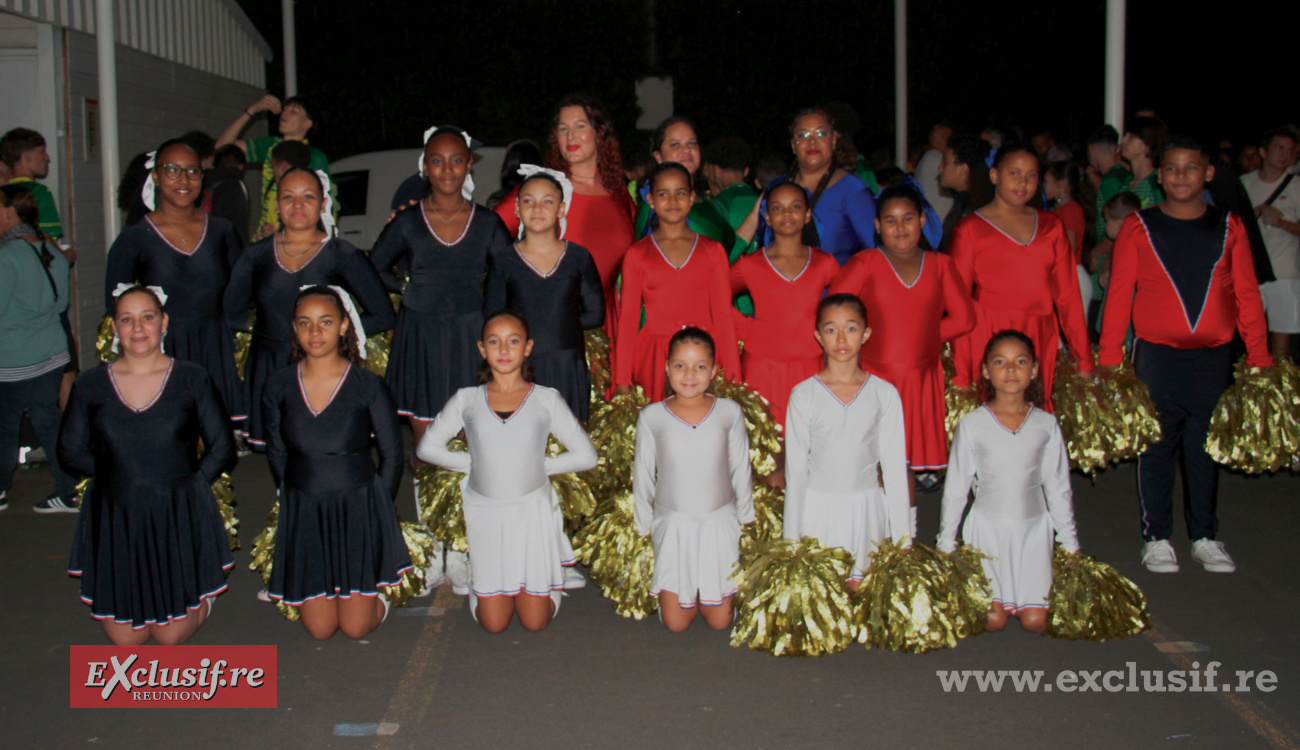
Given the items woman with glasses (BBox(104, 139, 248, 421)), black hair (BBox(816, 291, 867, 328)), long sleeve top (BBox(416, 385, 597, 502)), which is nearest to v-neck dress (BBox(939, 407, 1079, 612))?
black hair (BBox(816, 291, 867, 328))

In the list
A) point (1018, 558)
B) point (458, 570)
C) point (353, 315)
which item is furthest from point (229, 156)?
point (1018, 558)

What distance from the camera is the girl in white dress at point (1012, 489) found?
471 cm

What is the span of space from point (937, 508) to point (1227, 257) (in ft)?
6.71

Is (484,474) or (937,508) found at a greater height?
(484,474)

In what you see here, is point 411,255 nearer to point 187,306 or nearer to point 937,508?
point 187,306

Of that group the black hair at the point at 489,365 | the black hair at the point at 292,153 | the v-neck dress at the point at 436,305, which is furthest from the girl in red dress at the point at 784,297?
the black hair at the point at 292,153

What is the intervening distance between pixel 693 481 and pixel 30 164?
202 inches

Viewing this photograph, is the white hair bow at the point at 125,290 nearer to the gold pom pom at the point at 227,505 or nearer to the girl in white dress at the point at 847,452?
the gold pom pom at the point at 227,505

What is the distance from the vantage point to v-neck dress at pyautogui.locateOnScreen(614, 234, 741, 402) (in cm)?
526

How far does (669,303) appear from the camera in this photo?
5.28 m

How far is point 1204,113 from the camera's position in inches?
692

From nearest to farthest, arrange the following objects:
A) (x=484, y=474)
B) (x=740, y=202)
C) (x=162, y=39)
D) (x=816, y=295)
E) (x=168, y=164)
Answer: (x=484, y=474) → (x=816, y=295) → (x=168, y=164) → (x=740, y=202) → (x=162, y=39)

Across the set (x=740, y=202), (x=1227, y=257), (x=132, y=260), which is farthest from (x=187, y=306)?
(x=1227, y=257)

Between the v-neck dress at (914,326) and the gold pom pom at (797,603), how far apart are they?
89 cm
